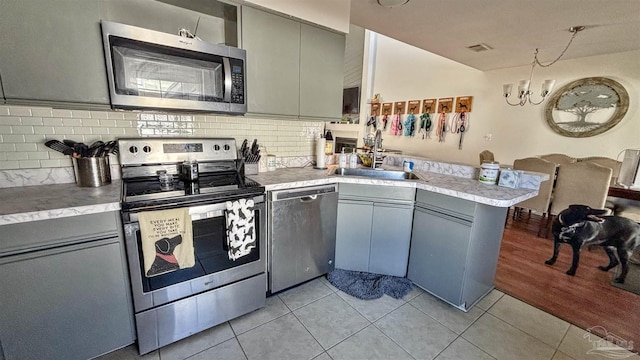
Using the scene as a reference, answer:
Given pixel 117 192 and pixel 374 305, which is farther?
pixel 374 305

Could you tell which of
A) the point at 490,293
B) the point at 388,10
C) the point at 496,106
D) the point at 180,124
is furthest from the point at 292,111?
the point at 496,106

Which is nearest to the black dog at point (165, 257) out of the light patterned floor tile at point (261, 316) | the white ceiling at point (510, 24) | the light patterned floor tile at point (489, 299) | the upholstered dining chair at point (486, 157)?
the light patterned floor tile at point (261, 316)

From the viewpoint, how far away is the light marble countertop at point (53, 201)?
108cm

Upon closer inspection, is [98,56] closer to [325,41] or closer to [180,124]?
[180,124]

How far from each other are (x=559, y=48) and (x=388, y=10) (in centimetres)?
255

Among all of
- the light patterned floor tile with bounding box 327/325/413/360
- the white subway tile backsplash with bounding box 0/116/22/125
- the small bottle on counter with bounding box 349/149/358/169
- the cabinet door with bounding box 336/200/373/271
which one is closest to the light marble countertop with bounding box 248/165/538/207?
the cabinet door with bounding box 336/200/373/271

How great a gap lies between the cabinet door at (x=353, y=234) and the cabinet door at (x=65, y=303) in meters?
1.47

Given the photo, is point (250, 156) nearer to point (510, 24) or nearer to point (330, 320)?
point (330, 320)

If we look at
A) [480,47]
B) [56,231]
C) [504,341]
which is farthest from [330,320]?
[480,47]

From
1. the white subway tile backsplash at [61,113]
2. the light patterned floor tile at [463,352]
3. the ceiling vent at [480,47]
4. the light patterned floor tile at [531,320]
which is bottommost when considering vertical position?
the light patterned floor tile at [463,352]

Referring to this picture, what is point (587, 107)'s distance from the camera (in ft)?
11.9

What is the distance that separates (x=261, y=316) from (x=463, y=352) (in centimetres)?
128

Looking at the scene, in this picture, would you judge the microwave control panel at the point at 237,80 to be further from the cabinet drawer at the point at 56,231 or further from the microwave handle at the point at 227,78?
the cabinet drawer at the point at 56,231

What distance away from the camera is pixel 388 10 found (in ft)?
8.05
